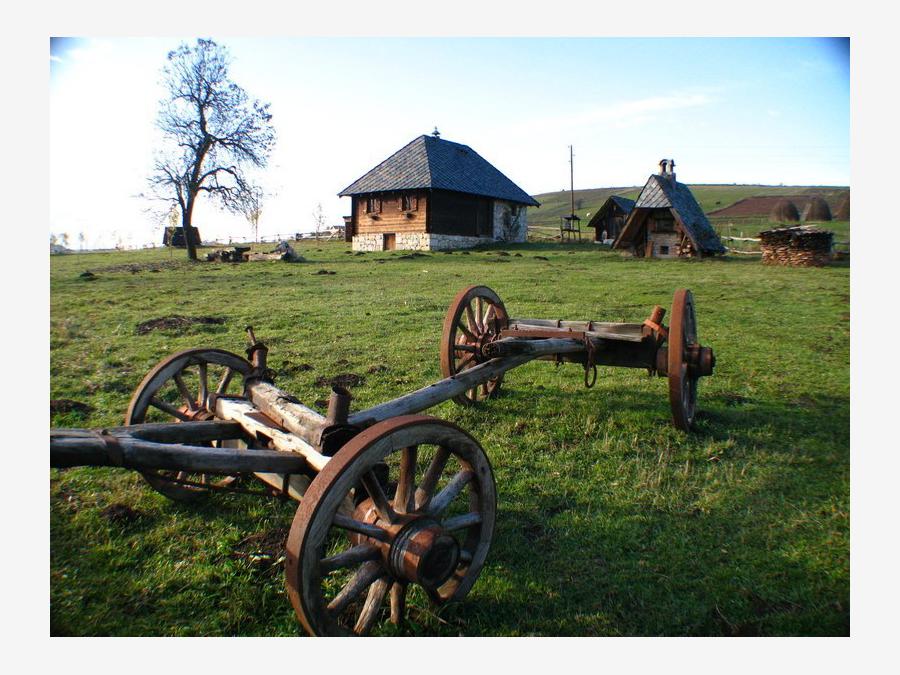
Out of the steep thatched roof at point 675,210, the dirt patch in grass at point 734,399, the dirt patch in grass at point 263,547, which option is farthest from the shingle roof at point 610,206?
the dirt patch in grass at point 263,547

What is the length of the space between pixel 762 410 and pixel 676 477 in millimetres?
2156

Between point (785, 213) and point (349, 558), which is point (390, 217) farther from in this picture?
point (785, 213)

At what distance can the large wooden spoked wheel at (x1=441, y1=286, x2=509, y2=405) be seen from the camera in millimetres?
5441

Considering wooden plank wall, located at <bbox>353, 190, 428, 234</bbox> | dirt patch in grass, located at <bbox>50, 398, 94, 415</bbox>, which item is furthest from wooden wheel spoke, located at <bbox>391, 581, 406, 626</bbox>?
wooden plank wall, located at <bbox>353, 190, 428, 234</bbox>

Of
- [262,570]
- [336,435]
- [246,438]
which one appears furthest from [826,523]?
[246,438]

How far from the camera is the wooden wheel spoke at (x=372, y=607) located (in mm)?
2477

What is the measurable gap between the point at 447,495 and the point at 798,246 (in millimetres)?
22577

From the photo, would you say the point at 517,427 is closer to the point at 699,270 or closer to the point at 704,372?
the point at 704,372

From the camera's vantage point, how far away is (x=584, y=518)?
3.70 metres

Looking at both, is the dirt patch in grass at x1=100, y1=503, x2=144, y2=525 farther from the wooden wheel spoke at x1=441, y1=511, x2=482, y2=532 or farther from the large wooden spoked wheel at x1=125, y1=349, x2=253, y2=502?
the wooden wheel spoke at x1=441, y1=511, x2=482, y2=532

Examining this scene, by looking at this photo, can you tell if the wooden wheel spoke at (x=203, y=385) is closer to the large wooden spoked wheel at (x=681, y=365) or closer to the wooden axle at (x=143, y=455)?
the wooden axle at (x=143, y=455)

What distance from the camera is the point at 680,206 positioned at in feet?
82.1

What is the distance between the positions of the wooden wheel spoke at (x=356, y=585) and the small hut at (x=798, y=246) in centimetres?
2245

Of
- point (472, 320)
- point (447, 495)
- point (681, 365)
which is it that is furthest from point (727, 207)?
point (447, 495)
